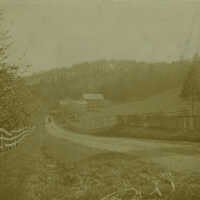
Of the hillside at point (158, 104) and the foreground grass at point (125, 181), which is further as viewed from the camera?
the hillside at point (158, 104)

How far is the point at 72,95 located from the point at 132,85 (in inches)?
63.6

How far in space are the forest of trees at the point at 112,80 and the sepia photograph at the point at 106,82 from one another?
0.10ft

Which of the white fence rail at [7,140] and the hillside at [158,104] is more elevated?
the hillside at [158,104]

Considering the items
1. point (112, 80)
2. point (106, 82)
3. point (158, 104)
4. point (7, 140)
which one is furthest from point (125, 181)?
point (112, 80)

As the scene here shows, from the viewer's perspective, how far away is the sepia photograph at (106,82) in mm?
4520

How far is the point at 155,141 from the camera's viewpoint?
20.7 ft

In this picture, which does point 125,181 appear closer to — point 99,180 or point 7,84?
point 99,180

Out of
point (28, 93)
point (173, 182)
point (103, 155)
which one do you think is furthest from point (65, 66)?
point (173, 182)

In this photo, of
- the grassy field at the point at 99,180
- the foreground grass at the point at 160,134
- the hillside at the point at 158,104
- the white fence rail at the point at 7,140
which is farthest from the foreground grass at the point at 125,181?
the white fence rail at the point at 7,140

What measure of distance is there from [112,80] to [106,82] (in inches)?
21.0

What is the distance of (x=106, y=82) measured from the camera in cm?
723

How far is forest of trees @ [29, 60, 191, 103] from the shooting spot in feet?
20.9

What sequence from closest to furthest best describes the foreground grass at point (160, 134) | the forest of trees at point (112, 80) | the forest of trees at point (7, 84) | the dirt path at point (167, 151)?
the dirt path at point (167, 151)
the foreground grass at point (160, 134)
the forest of trees at point (7, 84)
the forest of trees at point (112, 80)

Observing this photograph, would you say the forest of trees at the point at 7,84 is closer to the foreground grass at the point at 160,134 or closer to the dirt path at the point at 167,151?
the dirt path at the point at 167,151
